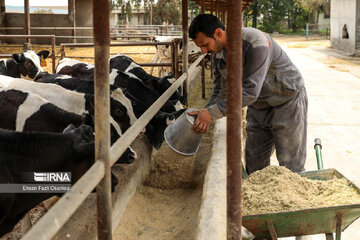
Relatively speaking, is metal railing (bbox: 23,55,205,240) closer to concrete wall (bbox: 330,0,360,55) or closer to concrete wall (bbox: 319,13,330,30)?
concrete wall (bbox: 330,0,360,55)

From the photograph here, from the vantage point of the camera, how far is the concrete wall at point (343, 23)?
894 inches

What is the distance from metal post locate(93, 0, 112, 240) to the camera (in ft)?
6.17

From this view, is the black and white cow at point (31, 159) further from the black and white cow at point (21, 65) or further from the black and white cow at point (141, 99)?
the black and white cow at point (21, 65)

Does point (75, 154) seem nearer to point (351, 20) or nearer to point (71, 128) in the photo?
point (71, 128)

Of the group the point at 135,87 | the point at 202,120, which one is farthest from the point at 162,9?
the point at 202,120

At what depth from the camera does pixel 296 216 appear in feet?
9.38

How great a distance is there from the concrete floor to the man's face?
2558 millimetres

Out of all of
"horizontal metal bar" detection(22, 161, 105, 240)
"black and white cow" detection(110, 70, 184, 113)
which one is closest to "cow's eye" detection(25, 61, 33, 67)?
"black and white cow" detection(110, 70, 184, 113)

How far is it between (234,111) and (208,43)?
202 cm

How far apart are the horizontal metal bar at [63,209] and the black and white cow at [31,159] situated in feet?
3.05

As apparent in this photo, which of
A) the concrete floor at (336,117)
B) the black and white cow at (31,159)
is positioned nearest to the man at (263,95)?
the black and white cow at (31,159)

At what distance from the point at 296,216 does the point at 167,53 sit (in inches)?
369

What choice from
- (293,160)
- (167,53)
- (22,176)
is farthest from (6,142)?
(167,53)

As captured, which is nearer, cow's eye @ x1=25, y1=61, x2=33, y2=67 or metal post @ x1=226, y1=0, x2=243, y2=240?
metal post @ x1=226, y1=0, x2=243, y2=240
